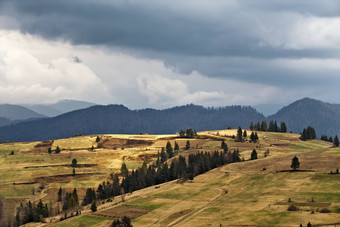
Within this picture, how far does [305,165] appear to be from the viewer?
194 m

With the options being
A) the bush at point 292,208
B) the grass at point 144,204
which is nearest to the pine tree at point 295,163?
the bush at point 292,208

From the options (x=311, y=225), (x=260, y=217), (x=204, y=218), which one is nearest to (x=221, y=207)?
(x=204, y=218)

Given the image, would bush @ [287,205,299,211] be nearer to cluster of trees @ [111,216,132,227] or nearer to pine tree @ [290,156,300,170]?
cluster of trees @ [111,216,132,227]

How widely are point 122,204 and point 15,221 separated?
45.4 meters

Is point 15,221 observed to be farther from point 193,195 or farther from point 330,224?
point 330,224

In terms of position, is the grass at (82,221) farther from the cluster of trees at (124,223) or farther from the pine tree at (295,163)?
the pine tree at (295,163)

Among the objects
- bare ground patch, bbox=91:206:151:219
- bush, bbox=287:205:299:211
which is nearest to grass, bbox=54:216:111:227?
bare ground patch, bbox=91:206:151:219

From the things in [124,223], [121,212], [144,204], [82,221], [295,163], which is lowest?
[82,221]

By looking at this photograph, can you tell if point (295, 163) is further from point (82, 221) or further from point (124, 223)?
point (82, 221)

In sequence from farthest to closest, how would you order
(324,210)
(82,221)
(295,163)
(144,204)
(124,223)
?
(295,163) → (144,204) → (82,221) → (124,223) → (324,210)

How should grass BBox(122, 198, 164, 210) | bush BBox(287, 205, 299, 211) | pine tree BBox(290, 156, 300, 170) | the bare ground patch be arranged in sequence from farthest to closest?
pine tree BBox(290, 156, 300, 170) → grass BBox(122, 198, 164, 210) → the bare ground patch → bush BBox(287, 205, 299, 211)

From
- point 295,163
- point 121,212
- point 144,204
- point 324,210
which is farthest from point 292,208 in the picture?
point 295,163

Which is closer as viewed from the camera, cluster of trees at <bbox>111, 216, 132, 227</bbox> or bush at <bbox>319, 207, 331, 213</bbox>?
bush at <bbox>319, 207, 331, 213</bbox>

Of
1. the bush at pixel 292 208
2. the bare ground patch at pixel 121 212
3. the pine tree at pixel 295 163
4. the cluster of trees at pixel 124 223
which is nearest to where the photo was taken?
the bush at pixel 292 208
